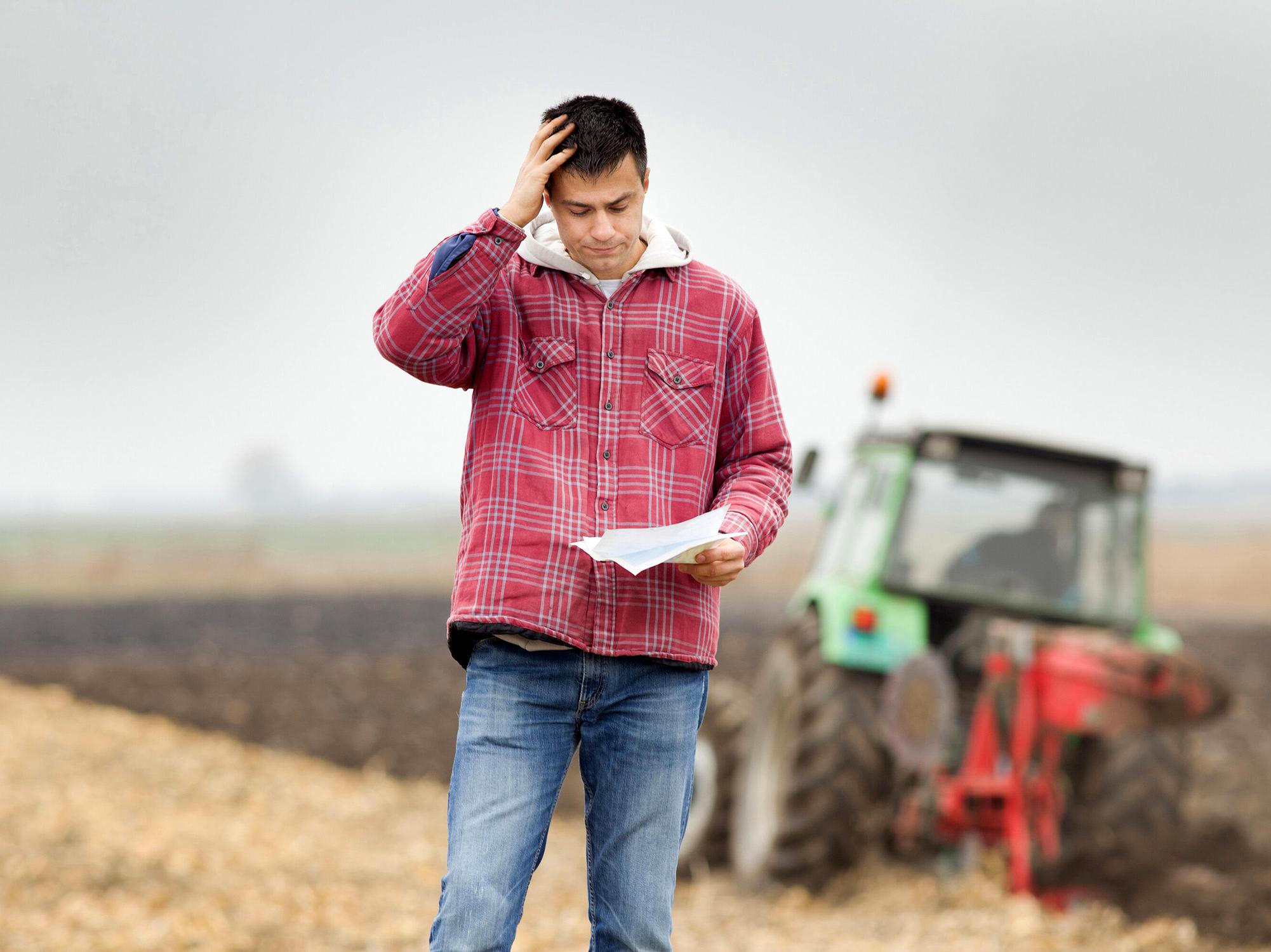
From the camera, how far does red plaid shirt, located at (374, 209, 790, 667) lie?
221 centimetres

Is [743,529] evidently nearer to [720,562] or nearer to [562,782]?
[720,562]

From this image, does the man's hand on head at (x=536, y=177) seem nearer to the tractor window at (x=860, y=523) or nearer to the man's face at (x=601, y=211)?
the man's face at (x=601, y=211)

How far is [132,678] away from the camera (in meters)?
11.8

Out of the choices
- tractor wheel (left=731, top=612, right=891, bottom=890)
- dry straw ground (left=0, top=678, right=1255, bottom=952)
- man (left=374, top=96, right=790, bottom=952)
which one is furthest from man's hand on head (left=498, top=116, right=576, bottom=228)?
tractor wheel (left=731, top=612, right=891, bottom=890)

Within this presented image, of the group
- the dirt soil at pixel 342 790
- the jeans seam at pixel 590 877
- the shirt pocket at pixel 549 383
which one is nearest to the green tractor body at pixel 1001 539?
the dirt soil at pixel 342 790

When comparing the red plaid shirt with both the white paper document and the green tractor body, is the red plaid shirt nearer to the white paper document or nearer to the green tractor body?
the white paper document

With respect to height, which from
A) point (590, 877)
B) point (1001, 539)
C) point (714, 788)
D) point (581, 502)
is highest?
point (581, 502)

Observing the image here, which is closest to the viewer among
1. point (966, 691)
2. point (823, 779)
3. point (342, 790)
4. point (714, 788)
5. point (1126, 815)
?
Result: point (823, 779)

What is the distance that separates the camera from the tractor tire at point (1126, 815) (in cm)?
528

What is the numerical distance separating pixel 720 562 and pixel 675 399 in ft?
1.04

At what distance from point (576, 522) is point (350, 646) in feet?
45.1

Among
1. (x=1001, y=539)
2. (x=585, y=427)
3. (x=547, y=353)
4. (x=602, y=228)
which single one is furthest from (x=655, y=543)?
(x=1001, y=539)

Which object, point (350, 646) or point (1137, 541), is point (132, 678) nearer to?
point (350, 646)

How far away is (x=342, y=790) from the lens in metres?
8.51
